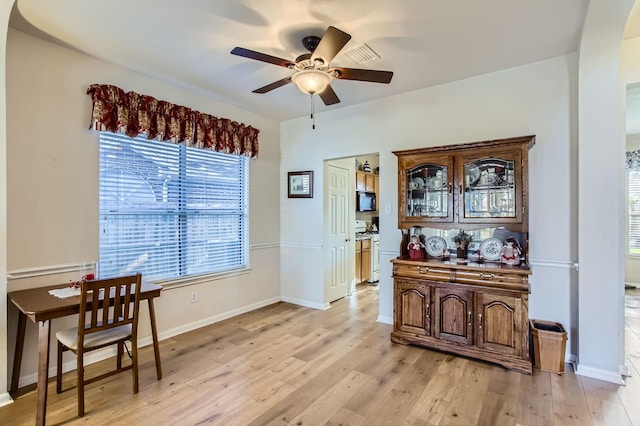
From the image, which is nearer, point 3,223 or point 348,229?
point 3,223

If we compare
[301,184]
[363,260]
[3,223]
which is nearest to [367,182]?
[363,260]

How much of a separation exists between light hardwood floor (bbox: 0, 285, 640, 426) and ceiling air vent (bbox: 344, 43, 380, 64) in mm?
2701

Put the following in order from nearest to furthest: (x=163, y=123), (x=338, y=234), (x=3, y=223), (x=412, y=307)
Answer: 1. (x=3, y=223)
2. (x=412, y=307)
3. (x=163, y=123)
4. (x=338, y=234)

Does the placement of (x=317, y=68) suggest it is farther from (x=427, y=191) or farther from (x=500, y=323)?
(x=500, y=323)

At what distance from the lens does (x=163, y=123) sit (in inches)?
132

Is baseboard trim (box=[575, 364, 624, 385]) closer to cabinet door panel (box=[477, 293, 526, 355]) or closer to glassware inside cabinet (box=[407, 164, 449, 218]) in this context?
cabinet door panel (box=[477, 293, 526, 355])

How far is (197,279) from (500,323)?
10.2 ft

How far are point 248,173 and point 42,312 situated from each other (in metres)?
2.78

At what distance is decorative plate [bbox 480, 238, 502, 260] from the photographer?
3141mm

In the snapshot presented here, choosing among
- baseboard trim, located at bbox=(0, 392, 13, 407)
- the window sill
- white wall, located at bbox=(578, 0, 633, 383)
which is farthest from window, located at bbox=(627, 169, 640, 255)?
baseboard trim, located at bbox=(0, 392, 13, 407)

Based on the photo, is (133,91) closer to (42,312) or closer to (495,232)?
(42,312)

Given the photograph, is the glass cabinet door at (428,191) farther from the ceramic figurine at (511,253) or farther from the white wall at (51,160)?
the white wall at (51,160)

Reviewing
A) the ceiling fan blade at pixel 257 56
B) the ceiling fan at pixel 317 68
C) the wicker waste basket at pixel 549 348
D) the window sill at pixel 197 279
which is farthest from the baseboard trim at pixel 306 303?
the ceiling fan blade at pixel 257 56

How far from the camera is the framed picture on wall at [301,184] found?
15.2 ft
